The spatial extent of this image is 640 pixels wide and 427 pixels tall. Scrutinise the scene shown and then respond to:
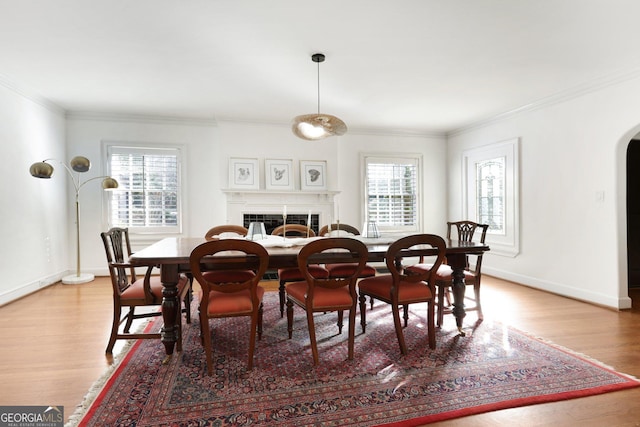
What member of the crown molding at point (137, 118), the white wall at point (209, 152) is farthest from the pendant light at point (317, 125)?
the crown molding at point (137, 118)

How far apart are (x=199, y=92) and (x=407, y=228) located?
430 centimetres

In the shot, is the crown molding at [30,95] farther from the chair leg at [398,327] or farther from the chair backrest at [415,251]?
the chair leg at [398,327]

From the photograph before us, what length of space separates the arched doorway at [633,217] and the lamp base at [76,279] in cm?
761

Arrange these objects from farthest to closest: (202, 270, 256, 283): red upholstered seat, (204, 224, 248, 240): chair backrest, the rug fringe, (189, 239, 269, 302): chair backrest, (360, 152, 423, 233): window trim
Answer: (360, 152, 423, 233): window trim < (204, 224, 248, 240): chair backrest < (202, 270, 256, 283): red upholstered seat < (189, 239, 269, 302): chair backrest < the rug fringe

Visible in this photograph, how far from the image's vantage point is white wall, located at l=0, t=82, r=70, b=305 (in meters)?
4.07

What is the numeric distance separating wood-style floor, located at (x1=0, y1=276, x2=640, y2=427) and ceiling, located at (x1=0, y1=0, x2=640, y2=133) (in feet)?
8.37

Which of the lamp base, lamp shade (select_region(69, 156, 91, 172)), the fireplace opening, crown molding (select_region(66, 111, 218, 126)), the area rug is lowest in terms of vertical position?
the area rug

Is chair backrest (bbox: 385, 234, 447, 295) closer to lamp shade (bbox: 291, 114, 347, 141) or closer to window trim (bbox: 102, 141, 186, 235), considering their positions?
lamp shade (bbox: 291, 114, 347, 141)

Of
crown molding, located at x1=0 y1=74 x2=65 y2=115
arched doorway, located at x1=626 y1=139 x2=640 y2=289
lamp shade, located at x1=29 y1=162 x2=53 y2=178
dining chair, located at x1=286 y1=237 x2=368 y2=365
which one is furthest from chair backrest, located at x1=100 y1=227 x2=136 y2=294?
arched doorway, located at x1=626 y1=139 x2=640 y2=289

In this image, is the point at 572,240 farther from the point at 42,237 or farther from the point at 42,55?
the point at 42,237

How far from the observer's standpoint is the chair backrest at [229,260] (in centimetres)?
217

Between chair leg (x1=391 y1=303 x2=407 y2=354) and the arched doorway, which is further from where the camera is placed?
the arched doorway

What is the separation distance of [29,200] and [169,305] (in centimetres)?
345

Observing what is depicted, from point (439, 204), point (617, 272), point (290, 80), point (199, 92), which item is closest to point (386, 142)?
point (439, 204)
